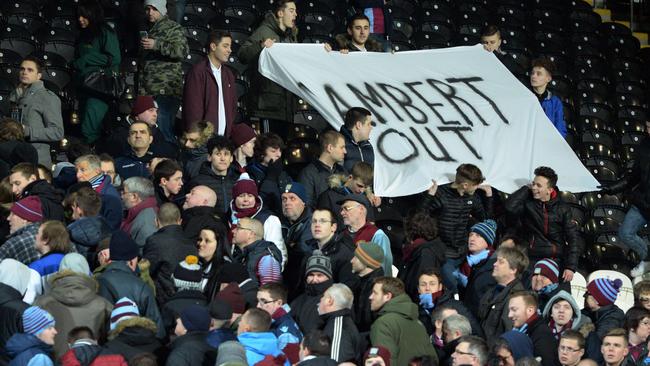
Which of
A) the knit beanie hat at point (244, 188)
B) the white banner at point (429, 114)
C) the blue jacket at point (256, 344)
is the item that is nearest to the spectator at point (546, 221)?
the white banner at point (429, 114)

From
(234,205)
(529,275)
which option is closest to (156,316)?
(234,205)

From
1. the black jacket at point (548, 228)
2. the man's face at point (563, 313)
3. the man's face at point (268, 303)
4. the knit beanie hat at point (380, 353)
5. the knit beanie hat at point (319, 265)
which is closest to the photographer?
the knit beanie hat at point (380, 353)

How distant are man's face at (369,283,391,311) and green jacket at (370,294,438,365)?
12 cm

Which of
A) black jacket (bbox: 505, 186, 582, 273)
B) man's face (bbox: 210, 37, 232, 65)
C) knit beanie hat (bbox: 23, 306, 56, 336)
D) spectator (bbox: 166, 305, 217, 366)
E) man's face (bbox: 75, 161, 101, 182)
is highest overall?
knit beanie hat (bbox: 23, 306, 56, 336)

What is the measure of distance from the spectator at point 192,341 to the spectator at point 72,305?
0.54 m

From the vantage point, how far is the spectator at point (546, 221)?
531 inches

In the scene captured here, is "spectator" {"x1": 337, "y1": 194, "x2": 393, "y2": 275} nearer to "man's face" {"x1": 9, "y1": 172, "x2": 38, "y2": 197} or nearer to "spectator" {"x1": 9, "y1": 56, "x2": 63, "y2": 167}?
"man's face" {"x1": 9, "y1": 172, "x2": 38, "y2": 197}

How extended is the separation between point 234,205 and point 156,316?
1.95 meters

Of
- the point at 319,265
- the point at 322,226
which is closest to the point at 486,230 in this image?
the point at 322,226

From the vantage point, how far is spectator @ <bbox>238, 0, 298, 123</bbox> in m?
14.8

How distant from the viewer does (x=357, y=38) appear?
15.3 m

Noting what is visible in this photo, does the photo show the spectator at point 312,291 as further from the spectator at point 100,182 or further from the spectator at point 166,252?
the spectator at point 100,182

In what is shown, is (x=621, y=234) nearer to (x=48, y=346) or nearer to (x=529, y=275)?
(x=529, y=275)

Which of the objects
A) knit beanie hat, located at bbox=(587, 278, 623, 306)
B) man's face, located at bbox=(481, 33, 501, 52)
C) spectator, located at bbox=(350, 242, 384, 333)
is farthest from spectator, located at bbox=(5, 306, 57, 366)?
man's face, located at bbox=(481, 33, 501, 52)
